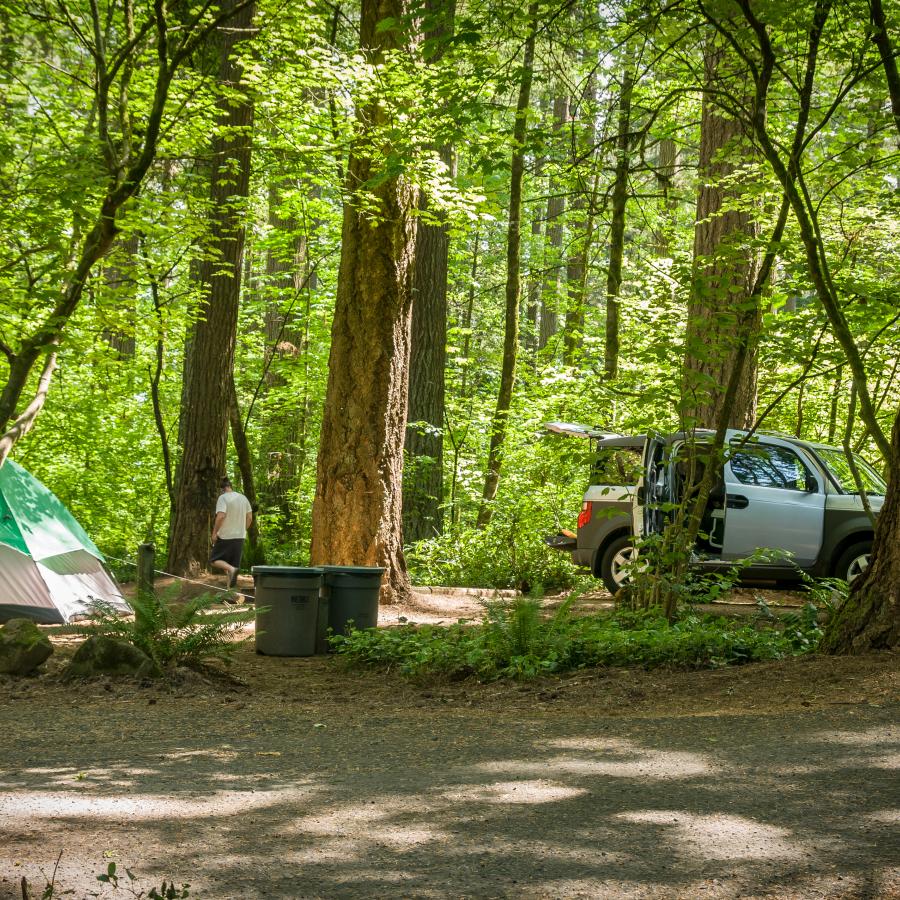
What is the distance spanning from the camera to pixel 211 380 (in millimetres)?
15109

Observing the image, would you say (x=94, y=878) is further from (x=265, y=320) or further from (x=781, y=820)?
(x=265, y=320)

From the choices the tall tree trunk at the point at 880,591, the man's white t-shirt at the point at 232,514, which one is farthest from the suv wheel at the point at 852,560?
the man's white t-shirt at the point at 232,514

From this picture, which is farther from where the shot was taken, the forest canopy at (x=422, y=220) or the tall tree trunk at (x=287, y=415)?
the tall tree trunk at (x=287, y=415)

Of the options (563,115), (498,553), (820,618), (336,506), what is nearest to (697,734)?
(820,618)

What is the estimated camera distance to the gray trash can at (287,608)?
9258 mm

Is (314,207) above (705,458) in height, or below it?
above

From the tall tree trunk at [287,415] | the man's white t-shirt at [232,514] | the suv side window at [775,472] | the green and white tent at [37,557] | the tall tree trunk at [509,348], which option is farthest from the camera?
the tall tree trunk at [287,415]

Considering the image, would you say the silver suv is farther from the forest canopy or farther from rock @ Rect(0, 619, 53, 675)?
rock @ Rect(0, 619, 53, 675)

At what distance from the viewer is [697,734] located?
5.64m

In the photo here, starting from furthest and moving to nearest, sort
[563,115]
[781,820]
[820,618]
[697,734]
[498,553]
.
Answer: [563,115] < [498,553] < [820,618] < [697,734] < [781,820]

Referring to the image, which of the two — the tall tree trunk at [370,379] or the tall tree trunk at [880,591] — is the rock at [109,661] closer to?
the tall tree trunk at [370,379]

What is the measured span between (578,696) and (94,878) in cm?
420

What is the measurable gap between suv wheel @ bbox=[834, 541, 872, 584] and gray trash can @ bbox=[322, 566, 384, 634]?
5993 millimetres

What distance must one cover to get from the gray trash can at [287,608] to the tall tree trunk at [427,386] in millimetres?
7178
